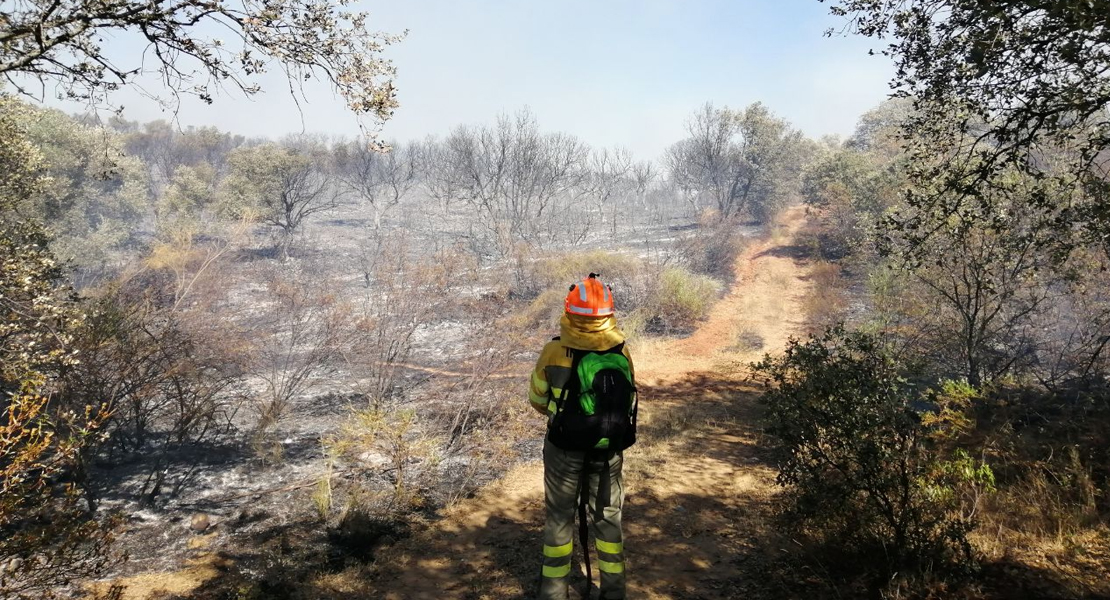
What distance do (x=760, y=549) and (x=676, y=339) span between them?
594 inches

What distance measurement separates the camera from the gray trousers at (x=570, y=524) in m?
3.63

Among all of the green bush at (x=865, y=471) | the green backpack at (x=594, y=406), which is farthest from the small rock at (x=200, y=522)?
the green bush at (x=865, y=471)

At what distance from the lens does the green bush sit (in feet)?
12.4

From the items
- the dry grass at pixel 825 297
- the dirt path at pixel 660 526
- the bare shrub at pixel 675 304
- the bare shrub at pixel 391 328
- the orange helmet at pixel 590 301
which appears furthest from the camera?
the bare shrub at pixel 675 304

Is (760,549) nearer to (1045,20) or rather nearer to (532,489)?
(532,489)

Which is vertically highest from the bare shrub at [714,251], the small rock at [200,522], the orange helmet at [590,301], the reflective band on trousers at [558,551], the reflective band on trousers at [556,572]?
the orange helmet at [590,301]

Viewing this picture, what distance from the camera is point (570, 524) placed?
3.68 meters

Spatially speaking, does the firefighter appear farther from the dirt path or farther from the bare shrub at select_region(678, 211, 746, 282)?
the bare shrub at select_region(678, 211, 746, 282)

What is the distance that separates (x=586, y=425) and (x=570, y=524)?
74 centimetres

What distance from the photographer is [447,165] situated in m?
49.3

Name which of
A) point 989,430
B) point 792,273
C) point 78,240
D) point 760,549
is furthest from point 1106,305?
point 78,240

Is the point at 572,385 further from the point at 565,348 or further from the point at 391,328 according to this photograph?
the point at 391,328

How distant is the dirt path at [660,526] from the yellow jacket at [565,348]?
6.99 feet

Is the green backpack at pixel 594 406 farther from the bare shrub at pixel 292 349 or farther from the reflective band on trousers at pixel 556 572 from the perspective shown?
the bare shrub at pixel 292 349
